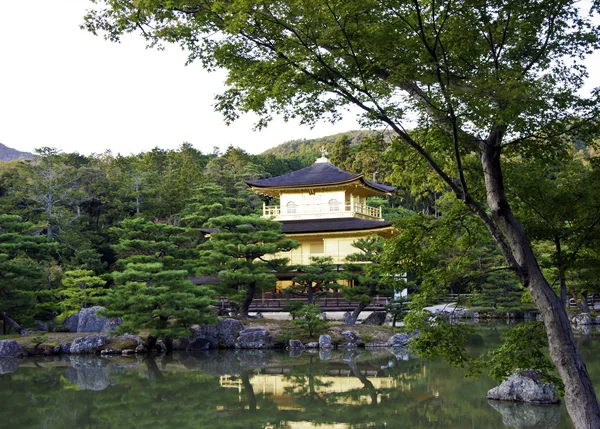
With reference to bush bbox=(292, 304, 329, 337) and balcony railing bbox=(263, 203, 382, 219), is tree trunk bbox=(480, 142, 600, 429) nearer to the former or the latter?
bush bbox=(292, 304, 329, 337)

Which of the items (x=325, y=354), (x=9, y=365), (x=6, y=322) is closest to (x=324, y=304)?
(x=325, y=354)

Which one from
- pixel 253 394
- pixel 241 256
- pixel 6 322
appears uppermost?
pixel 241 256

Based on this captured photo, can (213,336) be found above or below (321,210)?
below

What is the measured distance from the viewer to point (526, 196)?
569 cm

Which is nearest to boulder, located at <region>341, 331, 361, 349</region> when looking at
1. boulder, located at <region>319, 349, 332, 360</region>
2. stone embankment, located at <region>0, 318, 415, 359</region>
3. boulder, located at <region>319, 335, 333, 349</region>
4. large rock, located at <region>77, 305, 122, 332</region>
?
stone embankment, located at <region>0, 318, 415, 359</region>

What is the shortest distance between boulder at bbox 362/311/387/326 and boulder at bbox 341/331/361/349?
2605 millimetres

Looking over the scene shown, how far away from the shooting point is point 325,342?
1599 cm

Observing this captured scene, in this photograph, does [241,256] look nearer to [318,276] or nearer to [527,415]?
[318,276]

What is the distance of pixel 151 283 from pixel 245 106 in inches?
399

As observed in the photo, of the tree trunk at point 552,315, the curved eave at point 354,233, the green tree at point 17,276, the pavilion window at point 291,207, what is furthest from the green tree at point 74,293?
the tree trunk at point 552,315

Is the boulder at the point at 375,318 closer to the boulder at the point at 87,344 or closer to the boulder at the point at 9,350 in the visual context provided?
the boulder at the point at 87,344

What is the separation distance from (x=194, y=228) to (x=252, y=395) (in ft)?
51.9

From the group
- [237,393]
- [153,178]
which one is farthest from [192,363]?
[153,178]

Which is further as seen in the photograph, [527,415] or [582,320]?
[582,320]
